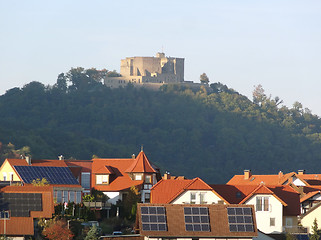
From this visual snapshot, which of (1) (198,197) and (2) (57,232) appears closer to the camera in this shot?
(2) (57,232)

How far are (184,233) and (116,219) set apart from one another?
42.2 ft

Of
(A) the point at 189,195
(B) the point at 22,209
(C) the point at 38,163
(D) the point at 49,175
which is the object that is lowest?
(B) the point at 22,209

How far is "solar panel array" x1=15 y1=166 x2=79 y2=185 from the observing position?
240 feet

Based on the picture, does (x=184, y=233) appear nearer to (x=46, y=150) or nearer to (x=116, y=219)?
(x=116, y=219)

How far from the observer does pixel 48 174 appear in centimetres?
7406

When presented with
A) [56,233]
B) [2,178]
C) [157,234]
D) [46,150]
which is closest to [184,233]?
[157,234]

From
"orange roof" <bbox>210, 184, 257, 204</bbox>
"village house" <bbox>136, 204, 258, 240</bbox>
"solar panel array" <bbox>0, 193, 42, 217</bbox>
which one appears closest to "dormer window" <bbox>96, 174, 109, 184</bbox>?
"orange roof" <bbox>210, 184, 257, 204</bbox>

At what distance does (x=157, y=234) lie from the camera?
186 ft

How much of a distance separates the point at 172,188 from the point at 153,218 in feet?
50.1

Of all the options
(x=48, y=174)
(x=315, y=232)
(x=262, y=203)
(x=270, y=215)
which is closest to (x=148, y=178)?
(x=48, y=174)

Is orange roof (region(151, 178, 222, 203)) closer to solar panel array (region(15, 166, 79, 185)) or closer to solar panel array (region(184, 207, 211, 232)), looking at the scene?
solar panel array (region(15, 166, 79, 185))

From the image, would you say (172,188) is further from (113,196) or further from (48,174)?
(48,174)

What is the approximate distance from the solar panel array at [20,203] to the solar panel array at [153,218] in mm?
5874

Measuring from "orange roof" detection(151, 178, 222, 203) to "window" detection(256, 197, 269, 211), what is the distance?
3260 millimetres
